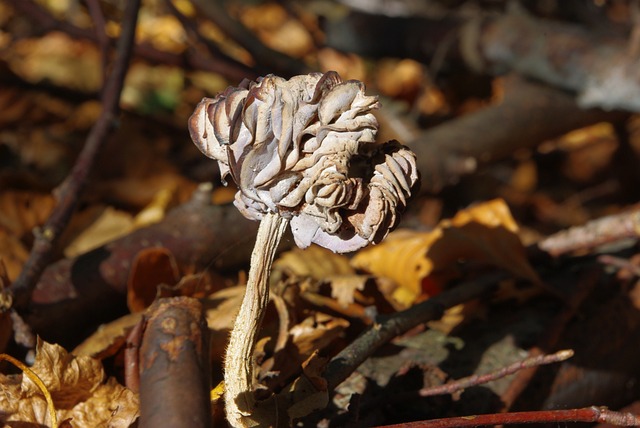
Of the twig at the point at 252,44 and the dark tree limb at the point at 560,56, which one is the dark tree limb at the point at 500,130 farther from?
the twig at the point at 252,44

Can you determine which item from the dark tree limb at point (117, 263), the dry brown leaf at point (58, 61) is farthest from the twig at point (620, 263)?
the dry brown leaf at point (58, 61)

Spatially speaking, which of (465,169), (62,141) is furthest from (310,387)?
(62,141)

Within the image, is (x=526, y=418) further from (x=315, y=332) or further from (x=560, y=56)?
(x=560, y=56)

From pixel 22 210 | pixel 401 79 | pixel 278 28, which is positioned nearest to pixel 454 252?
pixel 22 210

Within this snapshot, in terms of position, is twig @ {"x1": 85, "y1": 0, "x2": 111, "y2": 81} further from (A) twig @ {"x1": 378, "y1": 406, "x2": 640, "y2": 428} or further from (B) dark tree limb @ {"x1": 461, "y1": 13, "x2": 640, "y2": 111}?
(A) twig @ {"x1": 378, "y1": 406, "x2": 640, "y2": 428}

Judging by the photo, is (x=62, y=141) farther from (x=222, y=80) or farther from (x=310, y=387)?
(x=310, y=387)

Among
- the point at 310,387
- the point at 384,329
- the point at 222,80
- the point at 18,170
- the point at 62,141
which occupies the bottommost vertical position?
the point at 310,387
